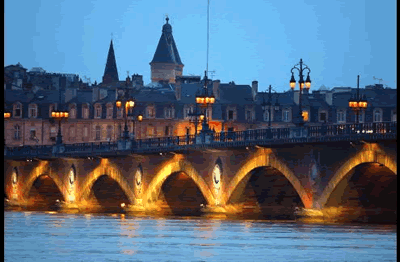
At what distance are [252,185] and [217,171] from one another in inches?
115

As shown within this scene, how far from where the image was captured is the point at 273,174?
236 feet

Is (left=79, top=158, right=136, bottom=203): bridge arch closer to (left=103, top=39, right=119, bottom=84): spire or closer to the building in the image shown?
the building

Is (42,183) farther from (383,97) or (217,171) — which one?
(383,97)

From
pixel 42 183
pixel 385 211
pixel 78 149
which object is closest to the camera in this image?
pixel 385 211

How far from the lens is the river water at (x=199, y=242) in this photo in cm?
3872

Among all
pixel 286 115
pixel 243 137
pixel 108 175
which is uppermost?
pixel 286 115

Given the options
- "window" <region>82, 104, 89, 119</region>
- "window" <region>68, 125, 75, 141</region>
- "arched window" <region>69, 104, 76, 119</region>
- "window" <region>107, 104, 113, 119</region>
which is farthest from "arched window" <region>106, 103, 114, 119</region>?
"window" <region>68, 125, 75, 141</region>

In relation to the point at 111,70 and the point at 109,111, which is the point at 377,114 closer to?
the point at 109,111

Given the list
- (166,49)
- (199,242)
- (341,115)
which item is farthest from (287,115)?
(199,242)

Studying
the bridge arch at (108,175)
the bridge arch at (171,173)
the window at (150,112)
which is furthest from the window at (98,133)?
the bridge arch at (171,173)

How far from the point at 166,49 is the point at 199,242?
487ft

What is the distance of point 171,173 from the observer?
8156 centimetres

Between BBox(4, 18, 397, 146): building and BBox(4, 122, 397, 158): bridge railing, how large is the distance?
40404 mm

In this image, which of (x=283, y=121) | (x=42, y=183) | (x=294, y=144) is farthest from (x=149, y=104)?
(x=294, y=144)
